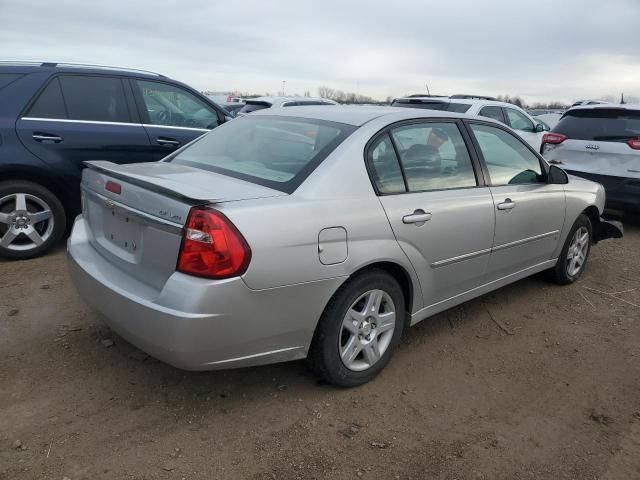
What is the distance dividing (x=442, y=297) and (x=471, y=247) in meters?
0.38

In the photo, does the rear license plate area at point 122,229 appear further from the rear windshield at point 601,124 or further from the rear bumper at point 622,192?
the rear windshield at point 601,124

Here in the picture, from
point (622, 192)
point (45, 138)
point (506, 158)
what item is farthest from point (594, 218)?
point (45, 138)

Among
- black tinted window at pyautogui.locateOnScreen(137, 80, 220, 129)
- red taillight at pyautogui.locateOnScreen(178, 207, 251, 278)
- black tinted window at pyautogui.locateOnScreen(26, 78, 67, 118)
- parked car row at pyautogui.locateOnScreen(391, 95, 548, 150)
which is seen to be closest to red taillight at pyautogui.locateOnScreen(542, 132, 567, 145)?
parked car row at pyautogui.locateOnScreen(391, 95, 548, 150)

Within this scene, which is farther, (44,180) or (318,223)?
(44,180)

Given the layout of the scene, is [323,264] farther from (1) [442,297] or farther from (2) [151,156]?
(2) [151,156]

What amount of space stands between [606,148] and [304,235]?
5961 mm

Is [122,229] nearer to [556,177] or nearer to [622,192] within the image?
[556,177]

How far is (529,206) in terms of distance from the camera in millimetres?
4176

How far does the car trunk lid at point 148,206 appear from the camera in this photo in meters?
2.57

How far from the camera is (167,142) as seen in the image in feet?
18.9

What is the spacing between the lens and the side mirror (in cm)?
445

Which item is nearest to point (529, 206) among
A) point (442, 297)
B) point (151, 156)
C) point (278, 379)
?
point (442, 297)

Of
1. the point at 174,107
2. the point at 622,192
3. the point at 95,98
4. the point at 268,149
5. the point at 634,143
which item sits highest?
the point at 95,98

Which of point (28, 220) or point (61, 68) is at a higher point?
point (61, 68)
